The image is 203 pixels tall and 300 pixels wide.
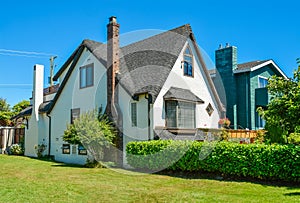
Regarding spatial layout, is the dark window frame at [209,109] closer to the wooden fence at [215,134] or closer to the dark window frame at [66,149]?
the wooden fence at [215,134]

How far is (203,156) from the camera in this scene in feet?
41.9

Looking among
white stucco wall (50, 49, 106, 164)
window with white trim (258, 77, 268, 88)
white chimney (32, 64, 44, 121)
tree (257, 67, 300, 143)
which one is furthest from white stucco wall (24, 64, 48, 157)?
window with white trim (258, 77, 268, 88)

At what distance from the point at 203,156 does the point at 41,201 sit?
660 cm

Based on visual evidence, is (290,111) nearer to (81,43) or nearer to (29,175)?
(29,175)

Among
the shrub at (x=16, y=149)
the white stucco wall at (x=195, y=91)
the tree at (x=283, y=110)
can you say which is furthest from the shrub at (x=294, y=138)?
the shrub at (x=16, y=149)

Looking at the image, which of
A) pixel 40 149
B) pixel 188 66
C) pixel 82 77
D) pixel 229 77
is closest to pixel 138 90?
pixel 188 66

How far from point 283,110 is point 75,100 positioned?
1268 cm

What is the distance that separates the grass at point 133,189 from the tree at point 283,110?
3996mm

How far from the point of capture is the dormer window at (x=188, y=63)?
1922 cm

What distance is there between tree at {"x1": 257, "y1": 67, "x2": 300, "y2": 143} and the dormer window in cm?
588

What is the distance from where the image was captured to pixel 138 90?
16.9m

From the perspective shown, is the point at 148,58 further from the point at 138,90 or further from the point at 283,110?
the point at 283,110

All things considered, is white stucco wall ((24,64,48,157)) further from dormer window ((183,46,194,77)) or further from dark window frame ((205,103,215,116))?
dark window frame ((205,103,215,116))

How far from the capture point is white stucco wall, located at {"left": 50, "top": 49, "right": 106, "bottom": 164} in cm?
1891
